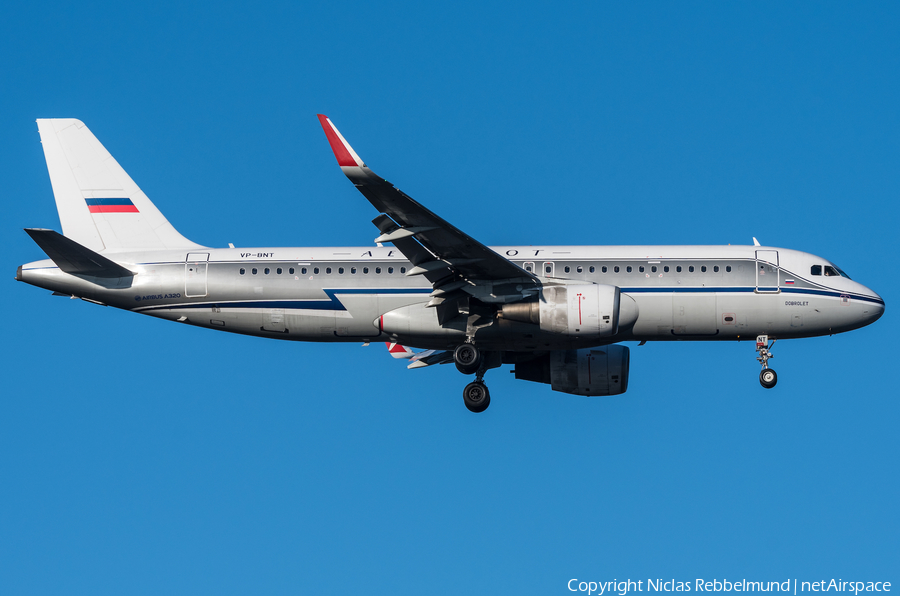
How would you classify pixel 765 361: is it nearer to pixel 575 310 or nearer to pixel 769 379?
pixel 769 379

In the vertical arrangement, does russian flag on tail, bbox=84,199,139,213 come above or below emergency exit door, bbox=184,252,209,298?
above

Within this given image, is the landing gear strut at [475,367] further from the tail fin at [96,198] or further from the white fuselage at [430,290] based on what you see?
the tail fin at [96,198]

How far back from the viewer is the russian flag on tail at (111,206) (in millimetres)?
35719

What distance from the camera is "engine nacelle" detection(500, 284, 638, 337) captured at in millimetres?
30250

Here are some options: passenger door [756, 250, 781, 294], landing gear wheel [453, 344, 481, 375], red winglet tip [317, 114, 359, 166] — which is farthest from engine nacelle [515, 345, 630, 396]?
red winglet tip [317, 114, 359, 166]

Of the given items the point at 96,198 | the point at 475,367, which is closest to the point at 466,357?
the point at 475,367

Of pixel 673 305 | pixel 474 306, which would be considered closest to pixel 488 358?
pixel 474 306

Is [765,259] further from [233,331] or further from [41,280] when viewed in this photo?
[41,280]

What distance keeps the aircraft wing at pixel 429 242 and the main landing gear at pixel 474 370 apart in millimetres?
1875

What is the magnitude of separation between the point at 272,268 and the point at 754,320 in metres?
15.8

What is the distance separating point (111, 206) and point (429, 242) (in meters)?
13.0

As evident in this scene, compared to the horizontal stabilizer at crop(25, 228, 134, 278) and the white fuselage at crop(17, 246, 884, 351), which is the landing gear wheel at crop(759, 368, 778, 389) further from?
the horizontal stabilizer at crop(25, 228, 134, 278)

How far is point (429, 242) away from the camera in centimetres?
2948

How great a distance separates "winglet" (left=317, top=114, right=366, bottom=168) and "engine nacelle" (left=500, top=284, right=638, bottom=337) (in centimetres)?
774
